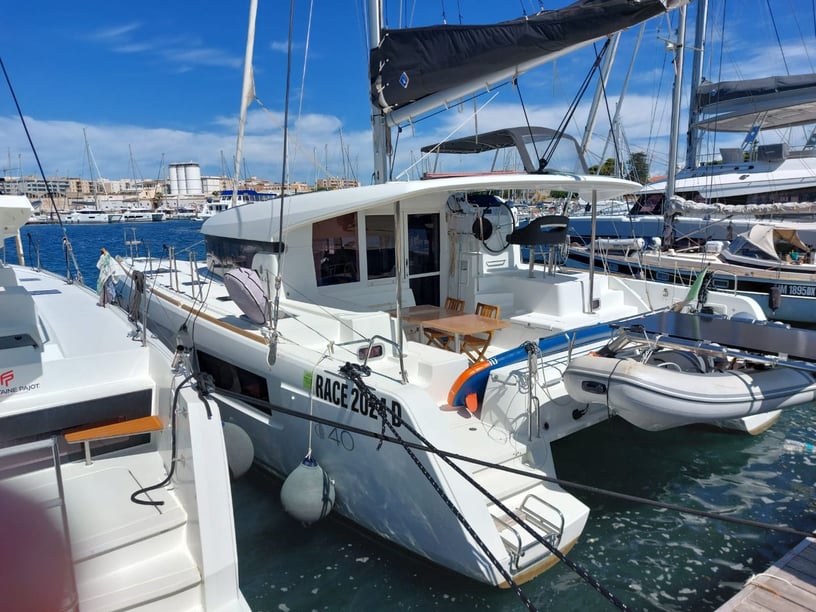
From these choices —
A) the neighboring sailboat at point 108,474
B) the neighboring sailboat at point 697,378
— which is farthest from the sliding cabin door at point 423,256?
the neighboring sailboat at point 108,474

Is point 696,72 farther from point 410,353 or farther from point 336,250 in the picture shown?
point 410,353

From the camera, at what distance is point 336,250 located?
6547 mm

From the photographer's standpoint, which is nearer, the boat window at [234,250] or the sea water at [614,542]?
the sea water at [614,542]

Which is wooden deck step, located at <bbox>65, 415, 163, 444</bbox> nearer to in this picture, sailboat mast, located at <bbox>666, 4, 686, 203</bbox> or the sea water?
the sea water

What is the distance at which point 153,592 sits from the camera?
2.94 metres

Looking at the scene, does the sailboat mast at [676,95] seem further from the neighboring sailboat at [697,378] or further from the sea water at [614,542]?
the neighboring sailboat at [697,378]

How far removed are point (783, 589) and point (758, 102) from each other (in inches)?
770

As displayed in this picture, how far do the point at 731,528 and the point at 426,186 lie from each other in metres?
3.96

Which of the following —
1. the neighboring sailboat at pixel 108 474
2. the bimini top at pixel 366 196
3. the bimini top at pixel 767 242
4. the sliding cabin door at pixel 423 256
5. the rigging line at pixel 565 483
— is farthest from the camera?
the bimini top at pixel 767 242

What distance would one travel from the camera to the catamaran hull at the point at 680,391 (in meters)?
3.95

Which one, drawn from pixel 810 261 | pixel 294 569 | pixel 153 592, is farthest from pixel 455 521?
pixel 810 261

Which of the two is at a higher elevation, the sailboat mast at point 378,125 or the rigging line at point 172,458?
the sailboat mast at point 378,125

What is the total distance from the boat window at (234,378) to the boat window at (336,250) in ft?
4.83

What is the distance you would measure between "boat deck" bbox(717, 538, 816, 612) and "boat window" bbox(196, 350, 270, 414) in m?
3.96
